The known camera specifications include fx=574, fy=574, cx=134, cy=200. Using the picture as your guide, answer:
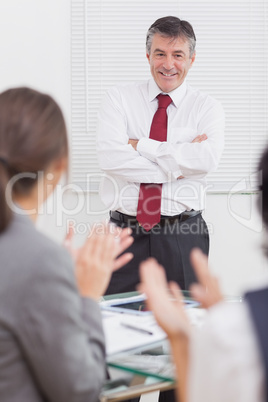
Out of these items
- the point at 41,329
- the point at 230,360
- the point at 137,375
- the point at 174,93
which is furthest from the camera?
the point at 174,93

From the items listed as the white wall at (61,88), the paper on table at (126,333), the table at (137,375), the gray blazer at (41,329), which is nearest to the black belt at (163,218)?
the white wall at (61,88)

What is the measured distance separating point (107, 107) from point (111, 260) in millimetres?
1732

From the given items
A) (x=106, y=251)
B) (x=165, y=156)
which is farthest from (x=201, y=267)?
(x=165, y=156)

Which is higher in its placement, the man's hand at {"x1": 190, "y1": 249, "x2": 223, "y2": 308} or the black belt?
the black belt

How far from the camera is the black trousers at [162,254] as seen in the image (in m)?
2.87

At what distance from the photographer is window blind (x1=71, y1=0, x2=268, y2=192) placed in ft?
11.3

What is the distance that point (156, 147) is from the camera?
2.84 meters

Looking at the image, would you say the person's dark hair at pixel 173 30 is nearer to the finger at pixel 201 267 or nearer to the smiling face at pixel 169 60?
the smiling face at pixel 169 60

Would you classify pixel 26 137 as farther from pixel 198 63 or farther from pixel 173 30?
pixel 198 63

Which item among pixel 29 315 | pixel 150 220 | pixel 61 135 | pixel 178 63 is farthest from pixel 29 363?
pixel 178 63

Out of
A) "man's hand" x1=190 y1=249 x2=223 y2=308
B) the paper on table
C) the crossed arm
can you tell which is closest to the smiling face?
the crossed arm

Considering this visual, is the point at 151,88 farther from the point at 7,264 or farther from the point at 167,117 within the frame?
the point at 7,264

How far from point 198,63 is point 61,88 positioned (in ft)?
2.77

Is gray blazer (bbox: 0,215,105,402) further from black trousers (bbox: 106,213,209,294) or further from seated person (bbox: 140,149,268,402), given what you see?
black trousers (bbox: 106,213,209,294)
